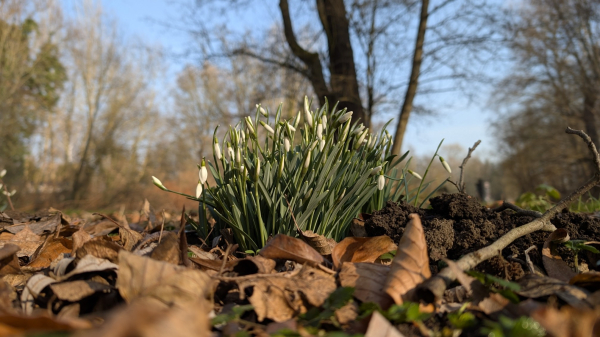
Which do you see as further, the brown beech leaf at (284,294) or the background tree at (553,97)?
the background tree at (553,97)

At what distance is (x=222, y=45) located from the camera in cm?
1002

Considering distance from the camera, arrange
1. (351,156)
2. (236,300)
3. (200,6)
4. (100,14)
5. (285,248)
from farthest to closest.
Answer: (100,14) < (200,6) < (351,156) < (285,248) < (236,300)

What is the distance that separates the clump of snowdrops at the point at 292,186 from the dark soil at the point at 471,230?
166 millimetres

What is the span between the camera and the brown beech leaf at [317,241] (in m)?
1.43

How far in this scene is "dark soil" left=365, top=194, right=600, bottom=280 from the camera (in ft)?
4.56

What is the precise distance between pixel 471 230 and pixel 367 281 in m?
0.61

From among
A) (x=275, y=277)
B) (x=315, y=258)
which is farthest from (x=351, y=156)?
(x=275, y=277)

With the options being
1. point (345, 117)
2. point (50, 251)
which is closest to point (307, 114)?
point (345, 117)

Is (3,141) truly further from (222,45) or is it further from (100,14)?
(100,14)

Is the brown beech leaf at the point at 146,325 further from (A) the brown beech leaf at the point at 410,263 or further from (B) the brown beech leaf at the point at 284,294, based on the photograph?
(A) the brown beech leaf at the point at 410,263

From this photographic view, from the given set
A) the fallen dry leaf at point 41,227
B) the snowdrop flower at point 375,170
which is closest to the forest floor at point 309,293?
the snowdrop flower at point 375,170

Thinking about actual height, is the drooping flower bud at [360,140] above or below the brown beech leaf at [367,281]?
Answer: above

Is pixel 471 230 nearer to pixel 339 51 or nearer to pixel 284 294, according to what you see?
pixel 284 294

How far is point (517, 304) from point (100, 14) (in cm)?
2360
